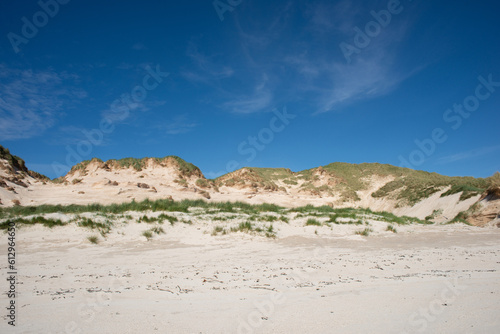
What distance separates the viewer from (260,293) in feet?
12.8

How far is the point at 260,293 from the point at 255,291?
0.14 metres

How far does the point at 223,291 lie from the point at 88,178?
28982 millimetres

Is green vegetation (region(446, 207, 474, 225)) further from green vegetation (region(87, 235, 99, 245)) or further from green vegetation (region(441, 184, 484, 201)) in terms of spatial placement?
green vegetation (region(87, 235, 99, 245))

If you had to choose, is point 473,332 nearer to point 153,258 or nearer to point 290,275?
point 290,275

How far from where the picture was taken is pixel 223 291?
4.09 meters

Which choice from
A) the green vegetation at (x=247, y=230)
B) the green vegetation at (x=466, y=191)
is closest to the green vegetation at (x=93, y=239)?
the green vegetation at (x=247, y=230)

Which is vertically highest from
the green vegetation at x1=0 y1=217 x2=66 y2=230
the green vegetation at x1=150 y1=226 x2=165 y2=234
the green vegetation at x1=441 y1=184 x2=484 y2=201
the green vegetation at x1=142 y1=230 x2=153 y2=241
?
the green vegetation at x1=441 y1=184 x2=484 y2=201

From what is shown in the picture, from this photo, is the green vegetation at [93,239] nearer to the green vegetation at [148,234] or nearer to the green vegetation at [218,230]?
the green vegetation at [148,234]

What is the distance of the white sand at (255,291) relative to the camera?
2.74 meters

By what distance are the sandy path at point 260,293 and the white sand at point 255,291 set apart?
0.04 feet

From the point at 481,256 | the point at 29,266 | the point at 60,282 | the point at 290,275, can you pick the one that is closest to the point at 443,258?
the point at 481,256

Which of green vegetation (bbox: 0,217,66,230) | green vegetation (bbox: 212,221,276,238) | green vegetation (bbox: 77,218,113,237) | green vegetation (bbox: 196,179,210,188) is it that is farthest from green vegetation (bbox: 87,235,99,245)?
green vegetation (bbox: 196,179,210,188)

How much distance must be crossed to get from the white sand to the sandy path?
0.04 feet

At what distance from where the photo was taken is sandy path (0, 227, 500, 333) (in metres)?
2.73
